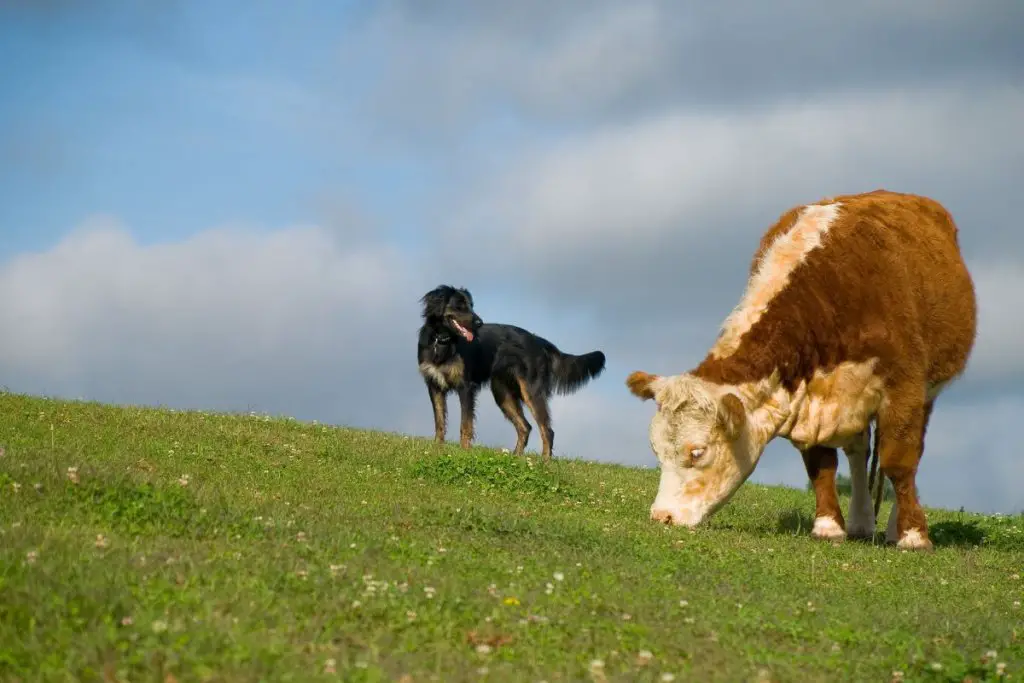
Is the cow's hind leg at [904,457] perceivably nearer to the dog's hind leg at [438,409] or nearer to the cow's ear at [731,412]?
the cow's ear at [731,412]

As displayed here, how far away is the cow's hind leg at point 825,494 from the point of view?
14727 millimetres

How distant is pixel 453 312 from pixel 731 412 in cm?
1098

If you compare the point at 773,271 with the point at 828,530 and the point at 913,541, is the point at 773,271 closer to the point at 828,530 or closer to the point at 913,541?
the point at 828,530

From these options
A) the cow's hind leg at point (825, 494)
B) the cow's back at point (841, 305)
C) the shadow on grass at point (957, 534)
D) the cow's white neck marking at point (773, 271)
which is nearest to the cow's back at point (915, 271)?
the cow's back at point (841, 305)

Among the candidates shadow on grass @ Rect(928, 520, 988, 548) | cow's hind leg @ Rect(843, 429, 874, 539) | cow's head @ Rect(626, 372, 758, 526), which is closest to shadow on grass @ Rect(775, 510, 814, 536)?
cow's hind leg @ Rect(843, 429, 874, 539)

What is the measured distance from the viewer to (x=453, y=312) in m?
23.2

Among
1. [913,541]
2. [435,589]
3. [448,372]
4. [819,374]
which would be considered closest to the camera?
[435,589]

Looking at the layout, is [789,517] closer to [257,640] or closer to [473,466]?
[473,466]

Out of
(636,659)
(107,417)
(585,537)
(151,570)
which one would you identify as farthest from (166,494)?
(107,417)

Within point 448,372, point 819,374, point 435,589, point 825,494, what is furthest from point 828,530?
point 448,372

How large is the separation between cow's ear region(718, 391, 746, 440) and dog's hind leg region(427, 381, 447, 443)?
1082 cm

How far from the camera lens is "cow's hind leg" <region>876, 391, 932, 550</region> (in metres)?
14.0

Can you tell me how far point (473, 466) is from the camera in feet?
56.5

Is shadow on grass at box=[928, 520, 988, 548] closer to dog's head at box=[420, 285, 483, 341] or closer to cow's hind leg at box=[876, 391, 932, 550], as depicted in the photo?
cow's hind leg at box=[876, 391, 932, 550]
